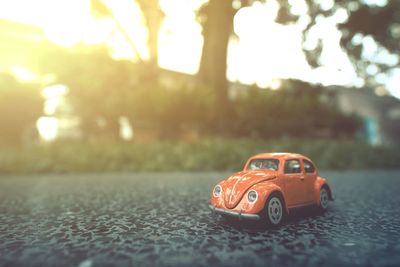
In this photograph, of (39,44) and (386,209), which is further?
(39,44)

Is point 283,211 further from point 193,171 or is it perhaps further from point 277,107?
point 277,107

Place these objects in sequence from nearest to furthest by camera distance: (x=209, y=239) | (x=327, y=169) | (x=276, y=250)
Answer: (x=276, y=250) → (x=209, y=239) → (x=327, y=169)

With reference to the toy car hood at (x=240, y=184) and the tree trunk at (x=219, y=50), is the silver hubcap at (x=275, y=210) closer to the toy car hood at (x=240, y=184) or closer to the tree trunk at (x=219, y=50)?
the toy car hood at (x=240, y=184)

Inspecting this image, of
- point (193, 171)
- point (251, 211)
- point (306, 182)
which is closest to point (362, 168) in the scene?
point (193, 171)

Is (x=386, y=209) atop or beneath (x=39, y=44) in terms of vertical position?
beneath

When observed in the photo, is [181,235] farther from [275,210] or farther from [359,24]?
[359,24]

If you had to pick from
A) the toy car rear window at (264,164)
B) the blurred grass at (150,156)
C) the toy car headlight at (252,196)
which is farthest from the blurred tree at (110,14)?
the toy car headlight at (252,196)
